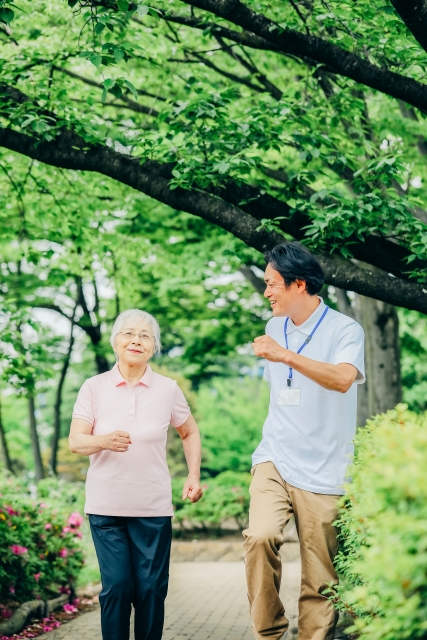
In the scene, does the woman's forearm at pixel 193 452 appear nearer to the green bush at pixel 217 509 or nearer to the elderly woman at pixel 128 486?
the elderly woman at pixel 128 486

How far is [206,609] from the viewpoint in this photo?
7.63m

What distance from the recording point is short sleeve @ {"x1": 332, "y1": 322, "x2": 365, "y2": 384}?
13.6 feet

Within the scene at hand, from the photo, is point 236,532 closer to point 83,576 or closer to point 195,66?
point 83,576

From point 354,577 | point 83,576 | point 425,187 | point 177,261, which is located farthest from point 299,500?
point 177,261

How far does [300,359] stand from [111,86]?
2243 mm

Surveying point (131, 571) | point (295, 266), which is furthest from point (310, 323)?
point (131, 571)

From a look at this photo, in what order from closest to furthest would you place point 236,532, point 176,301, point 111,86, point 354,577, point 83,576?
point 354,577 < point 111,86 < point 83,576 < point 236,532 < point 176,301

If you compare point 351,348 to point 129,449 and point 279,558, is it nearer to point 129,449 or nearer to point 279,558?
point 279,558

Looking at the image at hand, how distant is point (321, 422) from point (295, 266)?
87 cm

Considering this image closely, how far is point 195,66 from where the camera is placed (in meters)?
9.30

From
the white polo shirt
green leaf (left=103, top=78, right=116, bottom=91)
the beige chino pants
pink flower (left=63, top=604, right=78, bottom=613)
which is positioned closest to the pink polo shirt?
the beige chino pants

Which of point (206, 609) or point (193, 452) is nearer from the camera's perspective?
point (193, 452)

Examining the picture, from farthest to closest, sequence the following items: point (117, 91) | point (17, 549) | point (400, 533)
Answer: point (17, 549)
point (117, 91)
point (400, 533)

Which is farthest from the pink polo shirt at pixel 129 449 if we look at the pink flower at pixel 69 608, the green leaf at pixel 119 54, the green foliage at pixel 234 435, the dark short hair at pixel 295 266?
the green foliage at pixel 234 435
